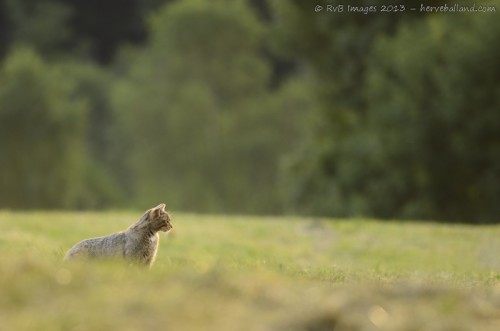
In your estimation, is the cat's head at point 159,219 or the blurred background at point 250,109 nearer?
Result: the cat's head at point 159,219

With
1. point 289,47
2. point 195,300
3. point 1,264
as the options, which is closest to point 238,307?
point 195,300

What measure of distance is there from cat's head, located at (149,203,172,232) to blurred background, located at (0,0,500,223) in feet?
74.1

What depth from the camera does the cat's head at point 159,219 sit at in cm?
1213

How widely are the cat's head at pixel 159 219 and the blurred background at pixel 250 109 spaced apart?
74.1 feet

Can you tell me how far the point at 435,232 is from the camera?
80.2 feet

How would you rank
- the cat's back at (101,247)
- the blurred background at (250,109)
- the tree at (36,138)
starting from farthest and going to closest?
the tree at (36,138) → the blurred background at (250,109) → the cat's back at (101,247)

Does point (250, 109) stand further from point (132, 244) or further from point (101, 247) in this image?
point (101, 247)

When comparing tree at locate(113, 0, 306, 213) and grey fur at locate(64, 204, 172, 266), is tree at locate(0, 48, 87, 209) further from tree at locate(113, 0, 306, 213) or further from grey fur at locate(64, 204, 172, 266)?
grey fur at locate(64, 204, 172, 266)

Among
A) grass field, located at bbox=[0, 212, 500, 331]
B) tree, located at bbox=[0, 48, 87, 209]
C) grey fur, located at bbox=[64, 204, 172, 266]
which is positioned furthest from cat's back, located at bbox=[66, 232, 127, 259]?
tree, located at bbox=[0, 48, 87, 209]

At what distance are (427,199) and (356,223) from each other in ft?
32.3

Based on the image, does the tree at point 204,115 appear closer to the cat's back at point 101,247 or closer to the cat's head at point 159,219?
the cat's head at point 159,219

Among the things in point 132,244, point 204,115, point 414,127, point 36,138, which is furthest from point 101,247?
point 204,115

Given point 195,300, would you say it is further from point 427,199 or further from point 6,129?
point 6,129

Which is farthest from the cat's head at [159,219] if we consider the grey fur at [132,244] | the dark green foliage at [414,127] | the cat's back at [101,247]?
the dark green foliage at [414,127]
